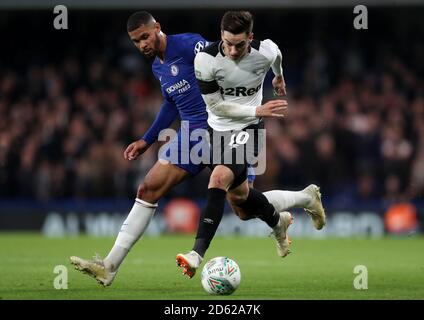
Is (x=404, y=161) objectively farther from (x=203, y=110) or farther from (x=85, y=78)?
(x=203, y=110)

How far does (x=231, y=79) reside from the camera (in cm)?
809

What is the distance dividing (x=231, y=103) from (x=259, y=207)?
3.67 feet

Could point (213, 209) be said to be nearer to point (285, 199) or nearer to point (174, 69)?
point (174, 69)

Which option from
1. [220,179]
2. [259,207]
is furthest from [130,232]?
[259,207]

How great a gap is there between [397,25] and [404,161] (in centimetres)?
496

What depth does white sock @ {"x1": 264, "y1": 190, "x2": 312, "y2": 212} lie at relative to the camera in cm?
908

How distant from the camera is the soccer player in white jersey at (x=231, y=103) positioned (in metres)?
7.79

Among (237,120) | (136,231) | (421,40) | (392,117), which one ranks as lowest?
(136,231)

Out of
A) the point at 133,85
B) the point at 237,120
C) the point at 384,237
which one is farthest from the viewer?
the point at 133,85

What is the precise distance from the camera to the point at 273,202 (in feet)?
29.7

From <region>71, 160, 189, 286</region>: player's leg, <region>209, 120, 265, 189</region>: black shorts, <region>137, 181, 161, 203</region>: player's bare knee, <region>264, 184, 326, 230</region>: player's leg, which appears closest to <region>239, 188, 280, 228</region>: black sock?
<region>264, 184, 326, 230</region>: player's leg

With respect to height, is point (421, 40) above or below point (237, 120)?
above

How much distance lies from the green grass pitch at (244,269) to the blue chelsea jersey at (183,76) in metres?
1.48

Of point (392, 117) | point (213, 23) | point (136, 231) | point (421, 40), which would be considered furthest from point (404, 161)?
point (136, 231)
